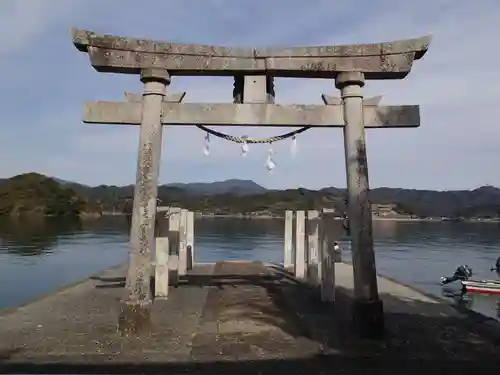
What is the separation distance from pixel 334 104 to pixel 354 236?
7.42 feet

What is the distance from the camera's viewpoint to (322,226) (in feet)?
35.6

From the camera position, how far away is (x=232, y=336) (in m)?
7.36

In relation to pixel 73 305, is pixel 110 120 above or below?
above

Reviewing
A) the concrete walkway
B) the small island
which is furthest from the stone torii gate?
the small island

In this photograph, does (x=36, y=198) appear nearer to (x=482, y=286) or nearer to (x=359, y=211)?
(x=482, y=286)

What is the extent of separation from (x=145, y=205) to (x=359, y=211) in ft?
11.4

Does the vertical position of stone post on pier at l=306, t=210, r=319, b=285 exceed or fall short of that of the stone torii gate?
it falls short

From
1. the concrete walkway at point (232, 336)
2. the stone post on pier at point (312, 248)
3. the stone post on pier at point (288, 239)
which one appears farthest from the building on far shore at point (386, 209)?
the concrete walkway at point (232, 336)

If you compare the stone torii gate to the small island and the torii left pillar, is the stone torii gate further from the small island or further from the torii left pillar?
the small island

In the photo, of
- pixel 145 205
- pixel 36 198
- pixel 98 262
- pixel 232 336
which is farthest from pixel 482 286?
pixel 36 198

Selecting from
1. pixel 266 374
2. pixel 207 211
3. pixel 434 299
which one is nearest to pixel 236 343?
pixel 266 374

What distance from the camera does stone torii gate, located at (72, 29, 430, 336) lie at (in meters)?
7.93

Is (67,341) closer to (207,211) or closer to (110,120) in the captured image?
(110,120)

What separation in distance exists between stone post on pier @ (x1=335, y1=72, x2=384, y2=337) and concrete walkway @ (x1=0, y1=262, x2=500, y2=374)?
0.40 meters
